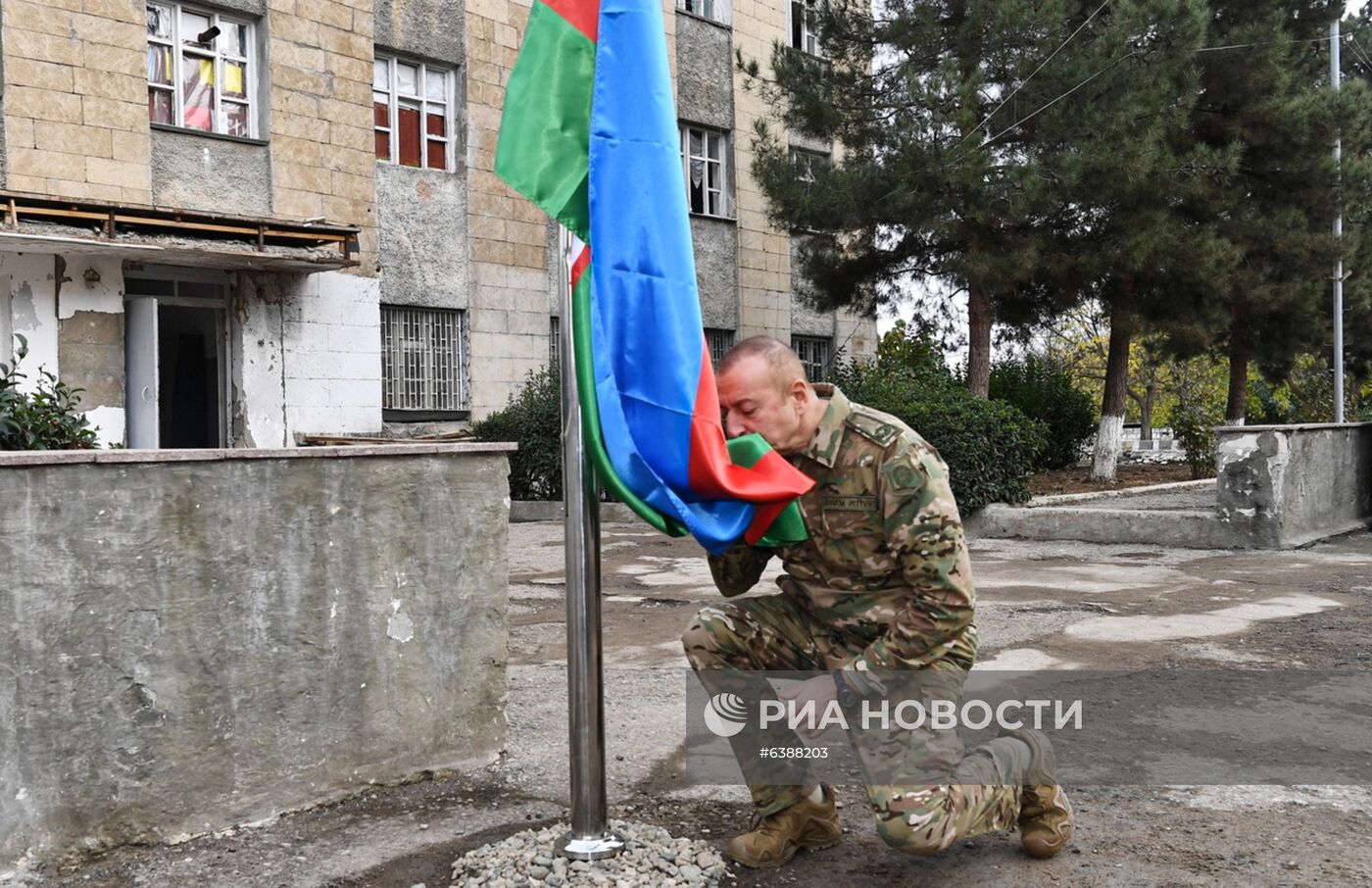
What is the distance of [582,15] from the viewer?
3.26 metres

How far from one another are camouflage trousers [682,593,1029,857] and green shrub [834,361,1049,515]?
29.6ft

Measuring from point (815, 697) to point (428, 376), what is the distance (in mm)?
14219

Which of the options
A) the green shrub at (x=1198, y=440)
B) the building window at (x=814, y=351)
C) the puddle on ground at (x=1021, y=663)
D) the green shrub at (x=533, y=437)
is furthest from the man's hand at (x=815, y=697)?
the building window at (x=814, y=351)

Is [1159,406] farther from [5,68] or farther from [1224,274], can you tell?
[5,68]

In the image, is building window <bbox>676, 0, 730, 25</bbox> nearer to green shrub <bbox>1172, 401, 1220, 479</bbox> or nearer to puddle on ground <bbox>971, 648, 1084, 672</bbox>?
green shrub <bbox>1172, 401, 1220, 479</bbox>

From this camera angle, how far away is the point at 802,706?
9.99ft

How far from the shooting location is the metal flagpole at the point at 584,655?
3.25 meters

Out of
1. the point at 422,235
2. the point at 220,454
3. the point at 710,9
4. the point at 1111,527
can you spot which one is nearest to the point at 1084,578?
the point at 1111,527

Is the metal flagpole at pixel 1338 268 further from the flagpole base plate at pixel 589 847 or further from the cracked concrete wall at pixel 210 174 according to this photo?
the flagpole base plate at pixel 589 847

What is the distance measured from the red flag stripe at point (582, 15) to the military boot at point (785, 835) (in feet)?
7.01

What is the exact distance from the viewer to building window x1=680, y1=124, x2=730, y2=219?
20367 mm

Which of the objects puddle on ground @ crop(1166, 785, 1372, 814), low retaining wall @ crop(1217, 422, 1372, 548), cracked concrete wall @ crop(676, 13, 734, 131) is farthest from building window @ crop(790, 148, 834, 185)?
puddle on ground @ crop(1166, 785, 1372, 814)

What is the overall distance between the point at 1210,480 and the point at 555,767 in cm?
1505

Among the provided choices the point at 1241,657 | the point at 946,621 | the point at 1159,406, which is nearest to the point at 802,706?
the point at 946,621
